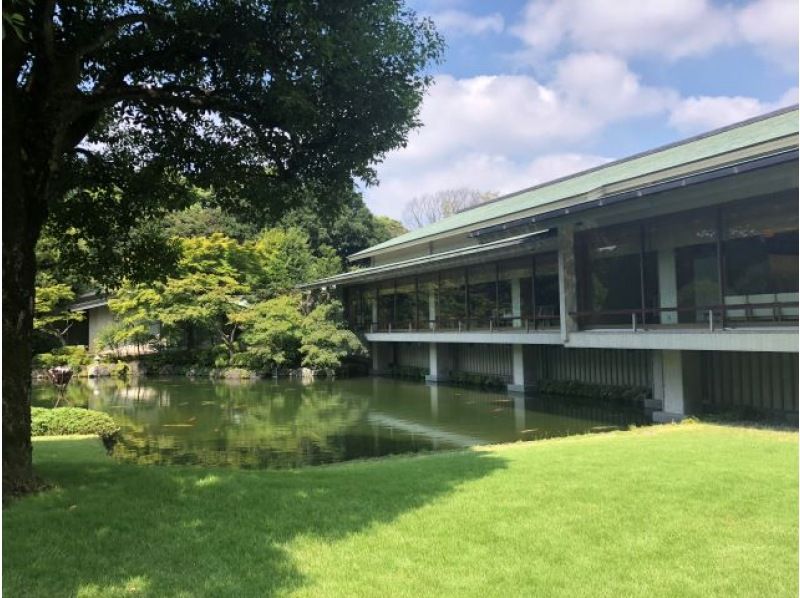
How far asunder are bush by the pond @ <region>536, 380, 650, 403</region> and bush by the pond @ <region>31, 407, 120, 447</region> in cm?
1217

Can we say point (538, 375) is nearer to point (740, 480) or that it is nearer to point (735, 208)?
point (735, 208)

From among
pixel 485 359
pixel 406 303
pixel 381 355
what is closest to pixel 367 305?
pixel 381 355

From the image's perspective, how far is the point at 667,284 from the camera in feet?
46.5

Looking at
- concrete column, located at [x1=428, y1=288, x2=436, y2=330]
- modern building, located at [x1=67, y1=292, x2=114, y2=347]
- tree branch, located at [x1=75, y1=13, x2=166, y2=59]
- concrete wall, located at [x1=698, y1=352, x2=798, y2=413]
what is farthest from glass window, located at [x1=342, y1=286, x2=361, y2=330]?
tree branch, located at [x1=75, y1=13, x2=166, y2=59]

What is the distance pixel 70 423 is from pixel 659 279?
12.4 meters

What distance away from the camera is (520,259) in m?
19.9

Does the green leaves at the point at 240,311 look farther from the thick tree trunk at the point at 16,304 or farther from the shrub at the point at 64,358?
the thick tree trunk at the point at 16,304

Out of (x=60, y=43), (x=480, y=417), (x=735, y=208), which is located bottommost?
(x=480, y=417)

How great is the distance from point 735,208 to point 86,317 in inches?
1464

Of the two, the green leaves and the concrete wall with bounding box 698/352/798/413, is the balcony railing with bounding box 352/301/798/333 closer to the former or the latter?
the concrete wall with bounding box 698/352/798/413

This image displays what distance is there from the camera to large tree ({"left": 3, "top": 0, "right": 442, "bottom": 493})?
5.55 m

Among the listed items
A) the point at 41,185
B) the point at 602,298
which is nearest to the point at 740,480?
the point at 41,185

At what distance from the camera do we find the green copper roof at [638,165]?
15.2 metres

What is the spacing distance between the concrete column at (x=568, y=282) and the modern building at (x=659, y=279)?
0.03m
